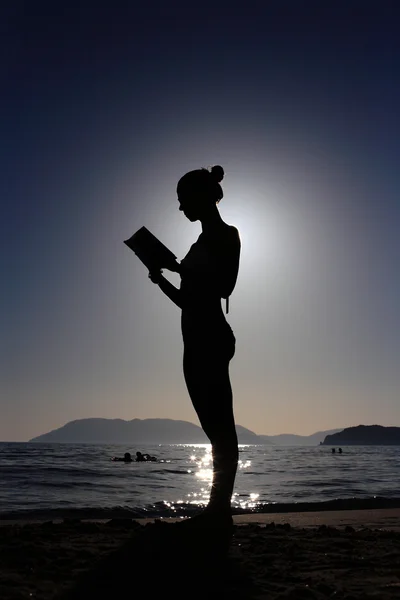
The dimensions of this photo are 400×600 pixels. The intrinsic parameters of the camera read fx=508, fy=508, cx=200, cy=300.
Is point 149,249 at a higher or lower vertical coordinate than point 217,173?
lower

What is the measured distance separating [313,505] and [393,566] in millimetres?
7060

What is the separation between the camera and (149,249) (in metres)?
4.39

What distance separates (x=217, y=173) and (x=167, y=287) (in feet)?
4.16

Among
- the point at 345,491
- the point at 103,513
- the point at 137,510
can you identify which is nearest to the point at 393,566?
the point at 103,513

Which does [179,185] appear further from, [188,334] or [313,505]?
[313,505]

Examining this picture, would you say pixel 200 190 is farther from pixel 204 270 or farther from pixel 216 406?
pixel 216 406

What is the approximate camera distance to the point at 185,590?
2713mm

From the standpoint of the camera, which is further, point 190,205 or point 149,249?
point 190,205

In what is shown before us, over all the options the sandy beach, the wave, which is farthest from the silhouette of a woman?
the wave

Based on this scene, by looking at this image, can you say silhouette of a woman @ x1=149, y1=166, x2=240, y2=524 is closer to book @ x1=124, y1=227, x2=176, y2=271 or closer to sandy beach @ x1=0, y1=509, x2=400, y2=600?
book @ x1=124, y1=227, x2=176, y2=271

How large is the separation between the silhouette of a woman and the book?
0.10 m

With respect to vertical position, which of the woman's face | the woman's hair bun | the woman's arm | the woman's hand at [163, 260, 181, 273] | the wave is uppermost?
the woman's hair bun

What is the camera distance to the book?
14.2 ft

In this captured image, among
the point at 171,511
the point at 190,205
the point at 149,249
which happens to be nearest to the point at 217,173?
the point at 190,205
